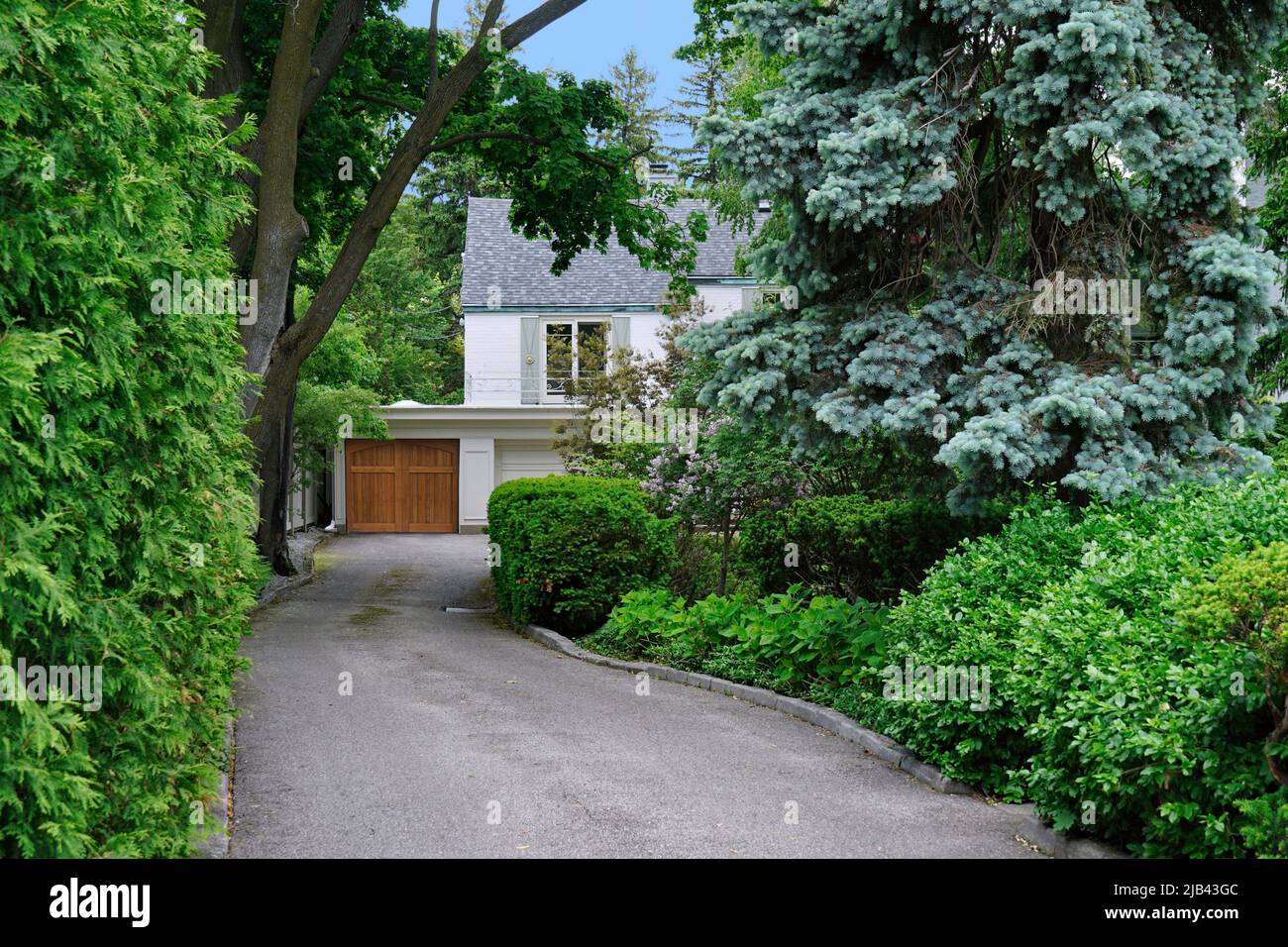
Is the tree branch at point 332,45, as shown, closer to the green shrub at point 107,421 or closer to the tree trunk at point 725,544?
the tree trunk at point 725,544

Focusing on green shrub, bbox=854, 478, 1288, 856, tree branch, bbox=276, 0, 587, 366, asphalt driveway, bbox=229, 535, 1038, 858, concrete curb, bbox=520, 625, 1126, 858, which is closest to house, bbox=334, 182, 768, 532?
tree branch, bbox=276, 0, 587, 366

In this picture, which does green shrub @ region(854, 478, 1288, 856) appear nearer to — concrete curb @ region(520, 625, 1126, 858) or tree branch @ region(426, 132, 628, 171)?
concrete curb @ region(520, 625, 1126, 858)

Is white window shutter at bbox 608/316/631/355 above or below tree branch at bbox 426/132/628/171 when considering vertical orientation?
below

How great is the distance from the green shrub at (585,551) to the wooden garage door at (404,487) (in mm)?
18201

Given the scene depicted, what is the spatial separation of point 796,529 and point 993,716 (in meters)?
5.71

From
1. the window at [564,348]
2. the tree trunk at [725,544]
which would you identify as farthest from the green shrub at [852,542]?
the window at [564,348]

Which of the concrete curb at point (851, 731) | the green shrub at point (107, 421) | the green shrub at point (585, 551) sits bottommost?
the concrete curb at point (851, 731)

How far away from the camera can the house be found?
30359 mm

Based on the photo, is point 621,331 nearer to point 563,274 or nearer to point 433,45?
point 563,274

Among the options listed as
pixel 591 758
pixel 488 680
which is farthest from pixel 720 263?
pixel 591 758

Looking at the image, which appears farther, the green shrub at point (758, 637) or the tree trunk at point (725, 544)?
the tree trunk at point (725, 544)

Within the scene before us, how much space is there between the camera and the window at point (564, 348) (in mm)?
29052

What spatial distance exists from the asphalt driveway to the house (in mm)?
18928

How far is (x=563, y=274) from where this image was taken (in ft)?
103
